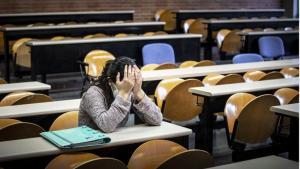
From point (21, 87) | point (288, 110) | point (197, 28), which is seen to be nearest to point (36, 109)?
point (21, 87)

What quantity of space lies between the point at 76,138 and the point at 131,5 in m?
9.95

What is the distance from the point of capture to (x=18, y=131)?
2.88 m

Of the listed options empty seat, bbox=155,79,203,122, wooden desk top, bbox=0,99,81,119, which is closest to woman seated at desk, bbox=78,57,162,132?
wooden desk top, bbox=0,99,81,119

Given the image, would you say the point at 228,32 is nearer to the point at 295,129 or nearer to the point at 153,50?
the point at 153,50

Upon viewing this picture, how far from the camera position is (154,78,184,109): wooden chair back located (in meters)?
4.50

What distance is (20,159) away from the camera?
2.43m

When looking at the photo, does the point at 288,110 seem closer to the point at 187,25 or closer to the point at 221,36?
the point at 221,36

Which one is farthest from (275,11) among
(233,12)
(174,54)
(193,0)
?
(174,54)

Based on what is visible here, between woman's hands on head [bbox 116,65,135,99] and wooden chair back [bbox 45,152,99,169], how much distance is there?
0.53m

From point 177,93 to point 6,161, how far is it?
90.2 inches

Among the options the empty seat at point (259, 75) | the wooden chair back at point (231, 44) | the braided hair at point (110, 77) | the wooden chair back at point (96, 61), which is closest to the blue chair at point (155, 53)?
the wooden chair back at point (96, 61)

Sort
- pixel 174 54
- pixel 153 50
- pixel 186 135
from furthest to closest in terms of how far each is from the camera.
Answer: pixel 174 54
pixel 153 50
pixel 186 135

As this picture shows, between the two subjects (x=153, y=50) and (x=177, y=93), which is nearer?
(x=177, y=93)

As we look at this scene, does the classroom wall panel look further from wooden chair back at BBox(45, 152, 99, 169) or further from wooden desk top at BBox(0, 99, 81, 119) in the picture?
wooden chair back at BBox(45, 152, 99, 169)
